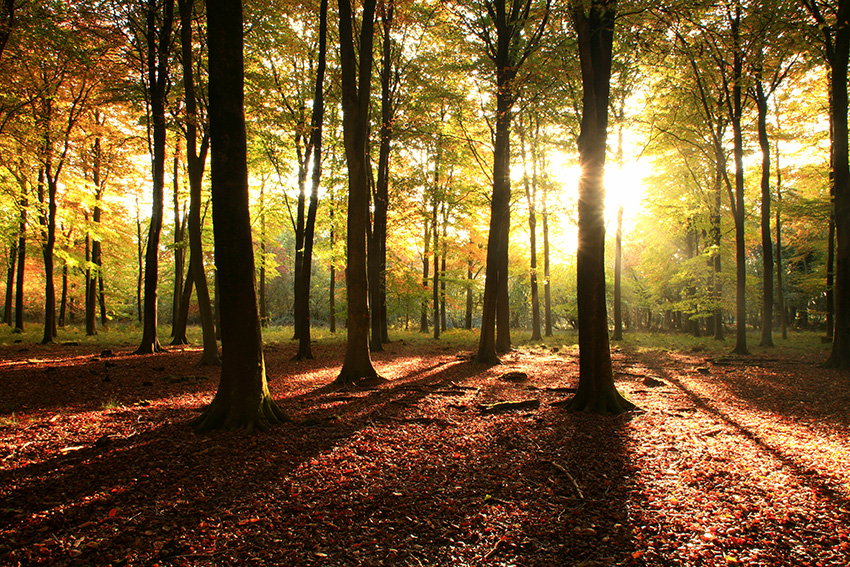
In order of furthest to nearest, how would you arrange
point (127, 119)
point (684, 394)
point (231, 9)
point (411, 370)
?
point (127, 119), point (411, 370), point (684, 394), point (231, 9)

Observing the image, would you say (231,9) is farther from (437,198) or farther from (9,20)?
(437,198)

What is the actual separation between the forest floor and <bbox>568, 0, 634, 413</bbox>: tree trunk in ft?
1.69

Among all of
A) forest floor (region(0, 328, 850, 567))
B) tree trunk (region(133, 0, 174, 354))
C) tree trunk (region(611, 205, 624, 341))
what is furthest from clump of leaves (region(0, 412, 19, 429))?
tree trunk (region(611, 205, 624, 341))

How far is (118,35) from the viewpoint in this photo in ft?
38.6

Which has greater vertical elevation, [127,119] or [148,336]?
[127,119]

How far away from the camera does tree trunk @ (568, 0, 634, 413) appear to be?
20.2 feet

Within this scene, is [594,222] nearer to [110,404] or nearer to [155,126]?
[110,404]

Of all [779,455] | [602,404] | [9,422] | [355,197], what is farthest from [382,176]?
[779,455]

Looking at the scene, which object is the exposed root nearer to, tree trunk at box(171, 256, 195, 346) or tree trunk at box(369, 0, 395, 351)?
tree trunk at box(369, 0, 395, 351)

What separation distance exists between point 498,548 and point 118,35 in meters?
16.2

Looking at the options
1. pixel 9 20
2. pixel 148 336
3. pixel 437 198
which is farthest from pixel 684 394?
pixel 9 20

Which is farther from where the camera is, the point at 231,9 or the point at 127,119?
the point at 127,119

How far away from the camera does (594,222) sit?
6.23 meters

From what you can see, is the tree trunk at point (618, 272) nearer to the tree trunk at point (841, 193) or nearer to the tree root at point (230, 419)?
the tree trunk at point (841, 193)
